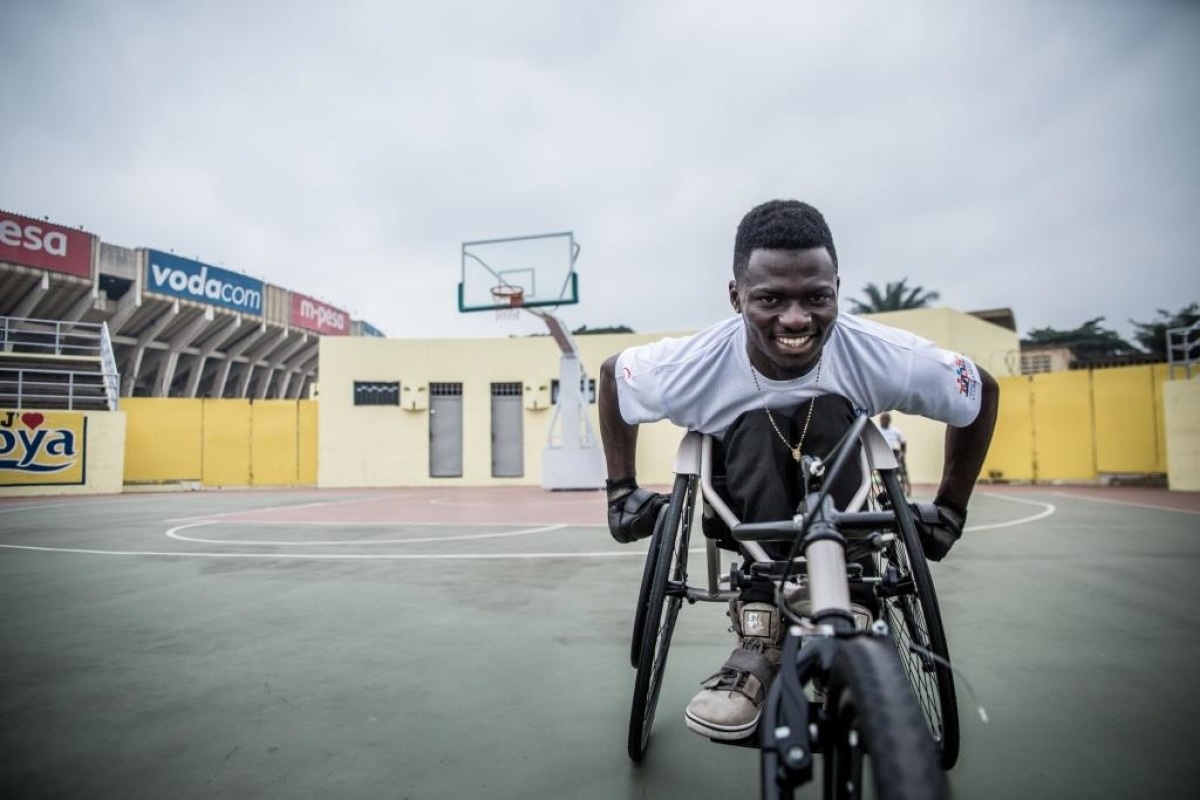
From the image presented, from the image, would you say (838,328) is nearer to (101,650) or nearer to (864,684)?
(864,684)

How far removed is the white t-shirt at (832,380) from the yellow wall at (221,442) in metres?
21.6

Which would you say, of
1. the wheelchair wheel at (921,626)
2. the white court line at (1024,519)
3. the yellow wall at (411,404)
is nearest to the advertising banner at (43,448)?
the yellow wall at (411,404)

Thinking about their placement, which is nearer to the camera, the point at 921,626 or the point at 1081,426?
the point at 921,626

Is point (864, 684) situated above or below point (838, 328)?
below

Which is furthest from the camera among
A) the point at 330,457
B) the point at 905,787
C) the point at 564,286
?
the point at 330,457

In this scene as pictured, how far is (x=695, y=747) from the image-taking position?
200 cm

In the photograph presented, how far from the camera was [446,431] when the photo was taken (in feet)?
70.6

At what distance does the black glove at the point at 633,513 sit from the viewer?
2086mm

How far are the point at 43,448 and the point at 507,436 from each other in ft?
37.7

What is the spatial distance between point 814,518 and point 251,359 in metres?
38.0

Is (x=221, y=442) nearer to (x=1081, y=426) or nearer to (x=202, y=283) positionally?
(x=202, y=283)

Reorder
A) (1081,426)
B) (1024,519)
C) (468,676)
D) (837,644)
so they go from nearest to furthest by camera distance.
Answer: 1. (837,644)
2. (468,676)
3. (1024,519)
4. (1081,426)

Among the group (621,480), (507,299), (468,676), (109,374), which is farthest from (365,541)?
(109,374)

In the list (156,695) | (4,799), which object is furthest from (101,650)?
(4,799)
